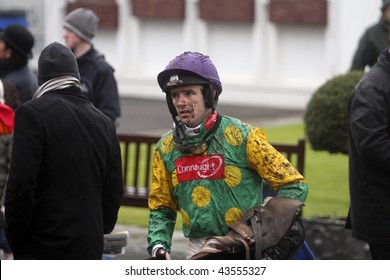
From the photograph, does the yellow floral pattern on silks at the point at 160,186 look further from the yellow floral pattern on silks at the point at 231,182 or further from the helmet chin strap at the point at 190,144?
the helmet chin strap at the point at 190,144

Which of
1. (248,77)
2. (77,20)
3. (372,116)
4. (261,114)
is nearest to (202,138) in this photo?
(372,116)

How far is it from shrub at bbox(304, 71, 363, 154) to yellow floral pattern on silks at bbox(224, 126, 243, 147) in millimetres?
5934

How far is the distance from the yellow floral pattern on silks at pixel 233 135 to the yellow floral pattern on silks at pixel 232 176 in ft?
0.37

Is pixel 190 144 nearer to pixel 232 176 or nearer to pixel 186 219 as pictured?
pixel 232 176

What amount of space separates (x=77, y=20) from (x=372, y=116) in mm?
3958

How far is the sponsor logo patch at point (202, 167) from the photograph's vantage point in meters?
5.81

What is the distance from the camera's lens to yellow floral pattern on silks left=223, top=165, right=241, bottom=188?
581 cm

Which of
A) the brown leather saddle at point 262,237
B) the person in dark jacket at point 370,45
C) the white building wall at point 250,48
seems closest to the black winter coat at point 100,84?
the person in dark jacket at point 370,45

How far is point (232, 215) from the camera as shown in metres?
5.79

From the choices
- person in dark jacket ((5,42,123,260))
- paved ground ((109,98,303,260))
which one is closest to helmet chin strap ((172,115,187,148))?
person in dark jacket ((5,42,123,260))

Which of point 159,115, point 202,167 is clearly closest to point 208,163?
point 202,167

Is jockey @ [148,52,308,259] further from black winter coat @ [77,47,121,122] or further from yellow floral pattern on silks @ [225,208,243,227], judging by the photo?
black winter coat @ [77,47,121,122]

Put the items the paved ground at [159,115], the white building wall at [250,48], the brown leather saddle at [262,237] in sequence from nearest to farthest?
the brown leather saddle at [262,237] < the paved ground at [159,115] < the white building wall at [250,48]
